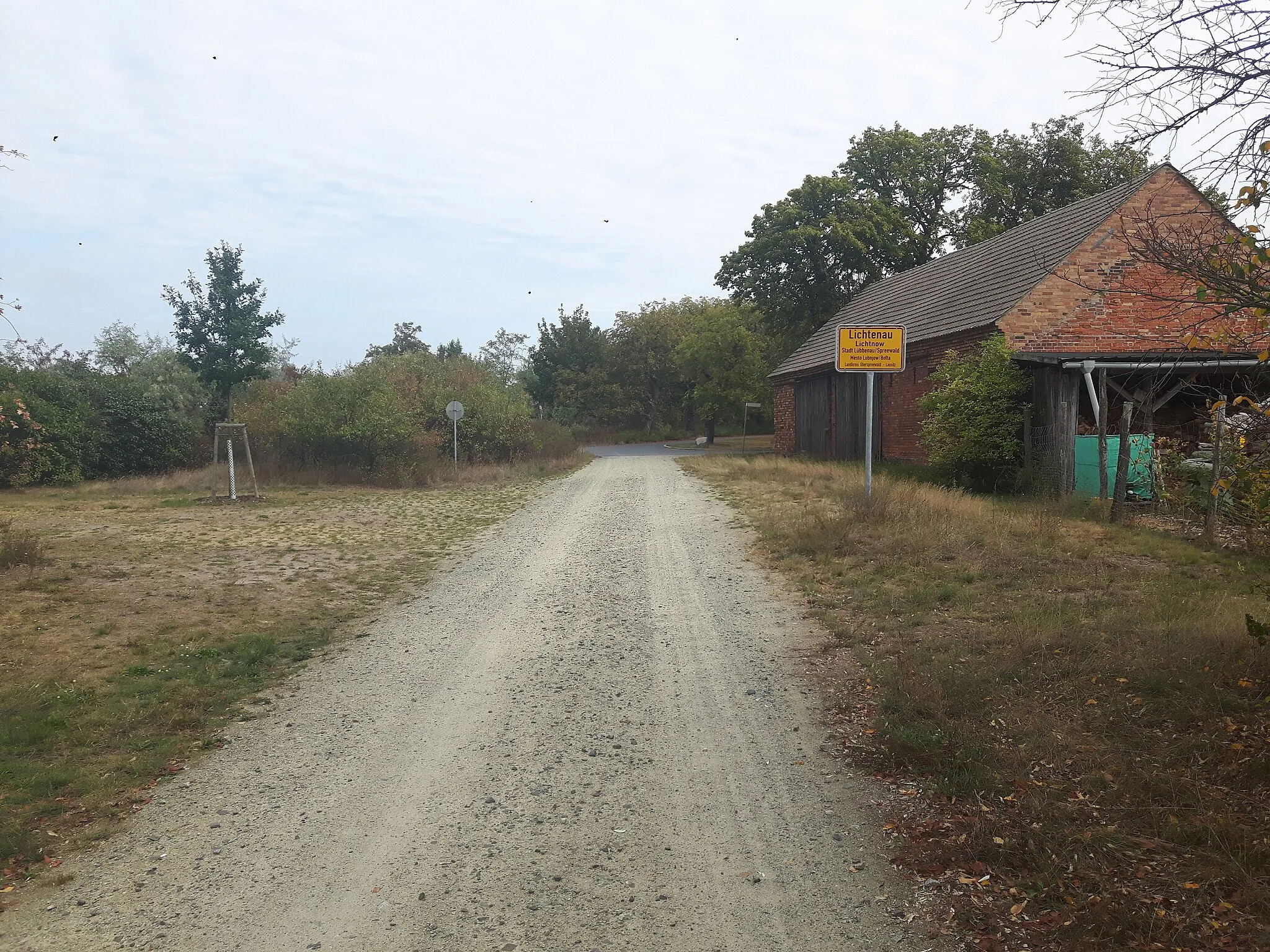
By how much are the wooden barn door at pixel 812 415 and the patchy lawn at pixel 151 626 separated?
15467mm

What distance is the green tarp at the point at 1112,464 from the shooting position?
14031mm

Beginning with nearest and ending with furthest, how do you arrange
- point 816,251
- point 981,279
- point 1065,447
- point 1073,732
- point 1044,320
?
point 1073,732 → point 1065,447 → point 1044,320 → point 981,279 → point 816,251

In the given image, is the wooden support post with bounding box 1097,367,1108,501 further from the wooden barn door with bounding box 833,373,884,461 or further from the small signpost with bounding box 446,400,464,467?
the small signpost with bounding box 446,400,464,467

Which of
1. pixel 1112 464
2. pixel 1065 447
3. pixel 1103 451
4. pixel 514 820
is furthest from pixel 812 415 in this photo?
pixel 514 820

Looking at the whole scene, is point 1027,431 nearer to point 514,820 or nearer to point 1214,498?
point 1214,498

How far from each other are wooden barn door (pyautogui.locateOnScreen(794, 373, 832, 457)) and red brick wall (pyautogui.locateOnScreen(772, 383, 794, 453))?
53 cm

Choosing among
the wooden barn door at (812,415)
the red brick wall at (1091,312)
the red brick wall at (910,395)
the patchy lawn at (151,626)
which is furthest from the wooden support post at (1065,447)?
the wooden barn door at (812,415)

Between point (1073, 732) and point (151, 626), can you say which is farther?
point (151, 626)

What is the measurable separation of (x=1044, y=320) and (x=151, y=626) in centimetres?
1844

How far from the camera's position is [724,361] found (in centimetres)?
5094

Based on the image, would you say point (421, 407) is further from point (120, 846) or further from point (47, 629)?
point (120, 846)

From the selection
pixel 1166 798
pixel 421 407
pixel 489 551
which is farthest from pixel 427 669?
pixel 421 407

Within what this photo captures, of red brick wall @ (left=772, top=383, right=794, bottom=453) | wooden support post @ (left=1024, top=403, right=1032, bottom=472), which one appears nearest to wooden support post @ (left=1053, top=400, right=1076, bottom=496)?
wooden support post @ (left=1024, top=403, right=1032, bottom=472)

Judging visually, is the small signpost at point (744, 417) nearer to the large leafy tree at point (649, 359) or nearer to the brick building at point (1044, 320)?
the large leafy tree at point (649, 359)
